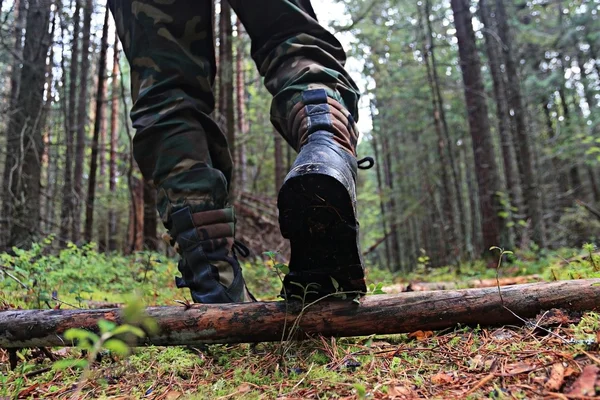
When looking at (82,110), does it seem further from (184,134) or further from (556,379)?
(556,379)

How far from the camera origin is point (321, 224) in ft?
4.10

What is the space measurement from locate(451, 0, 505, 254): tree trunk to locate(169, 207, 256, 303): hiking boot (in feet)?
20.3

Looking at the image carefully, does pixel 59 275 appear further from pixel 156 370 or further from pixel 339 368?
pixel 339 368

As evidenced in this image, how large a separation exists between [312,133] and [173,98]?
68 centimetres

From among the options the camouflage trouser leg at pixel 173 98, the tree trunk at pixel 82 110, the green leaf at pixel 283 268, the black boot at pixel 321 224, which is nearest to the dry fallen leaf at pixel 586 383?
the black boot at pixel 321 224

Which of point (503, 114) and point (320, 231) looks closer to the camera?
point (320, 231)

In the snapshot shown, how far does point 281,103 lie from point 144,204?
19.5 feet

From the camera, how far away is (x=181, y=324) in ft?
4.46

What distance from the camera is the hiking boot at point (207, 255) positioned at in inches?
63.1

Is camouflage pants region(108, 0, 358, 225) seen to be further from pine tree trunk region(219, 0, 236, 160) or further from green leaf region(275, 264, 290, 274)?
pine tree trunk region(219, 0, 236, 160)

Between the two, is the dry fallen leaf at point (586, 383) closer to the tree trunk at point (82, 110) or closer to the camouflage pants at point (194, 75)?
the camouflage pants at point (194, 75)

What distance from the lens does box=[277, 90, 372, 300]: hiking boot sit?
120 cm

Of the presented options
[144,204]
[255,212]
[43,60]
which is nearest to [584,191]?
[255,212]

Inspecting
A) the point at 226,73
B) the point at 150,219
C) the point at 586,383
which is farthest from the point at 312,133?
the point at 150,219
